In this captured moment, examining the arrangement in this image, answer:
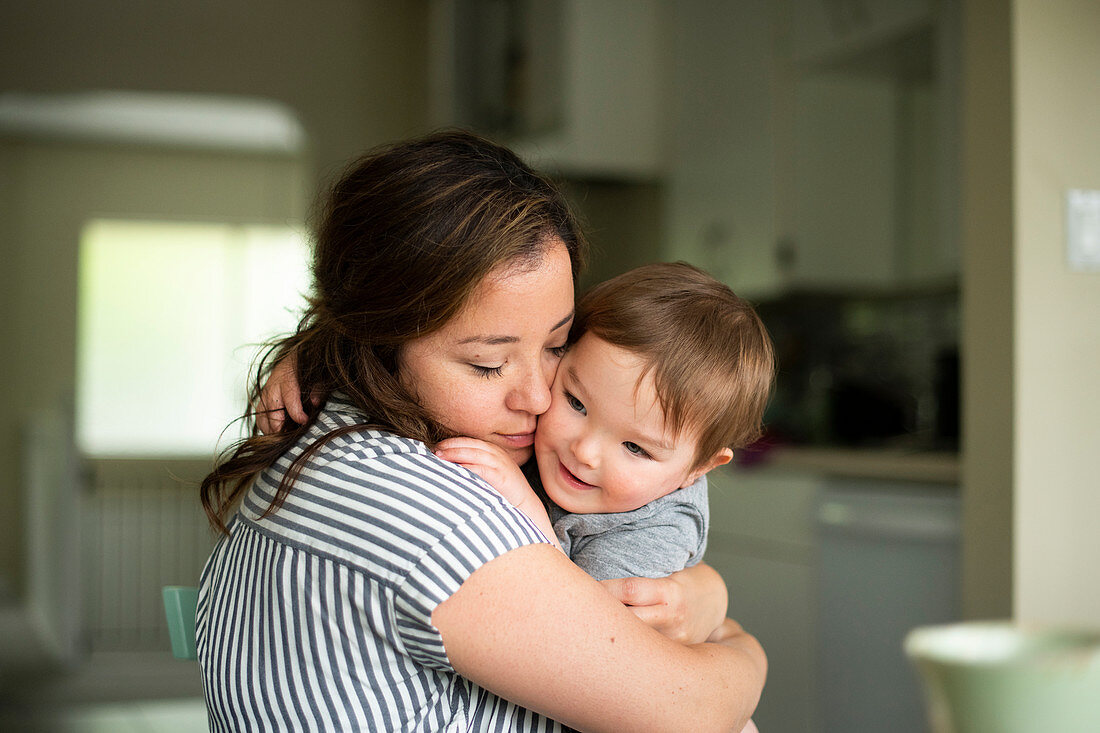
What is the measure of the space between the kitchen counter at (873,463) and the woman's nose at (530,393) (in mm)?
1770

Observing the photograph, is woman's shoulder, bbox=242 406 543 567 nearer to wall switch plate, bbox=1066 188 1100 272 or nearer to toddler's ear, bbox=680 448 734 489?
toddler's ear, bbox=680 448 734 489

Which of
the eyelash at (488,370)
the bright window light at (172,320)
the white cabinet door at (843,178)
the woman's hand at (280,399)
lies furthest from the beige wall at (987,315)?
the bright window light at (172,320)

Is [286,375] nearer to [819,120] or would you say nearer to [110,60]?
[819,120]

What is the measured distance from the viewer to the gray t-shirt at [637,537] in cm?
111

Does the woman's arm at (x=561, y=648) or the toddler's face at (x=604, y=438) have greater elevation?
the toddler's face at (x=604, y=438)

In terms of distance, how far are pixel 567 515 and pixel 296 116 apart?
4465mm

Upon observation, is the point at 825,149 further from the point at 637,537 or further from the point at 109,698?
the point at 109,698

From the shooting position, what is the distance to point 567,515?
1.18 m

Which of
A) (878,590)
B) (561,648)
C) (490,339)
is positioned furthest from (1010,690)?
(878,590)

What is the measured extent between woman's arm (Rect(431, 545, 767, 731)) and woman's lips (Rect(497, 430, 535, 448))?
0.25 metres

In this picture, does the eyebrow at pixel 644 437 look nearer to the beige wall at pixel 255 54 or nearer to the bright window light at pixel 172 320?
the beige wall at pixel 255 54

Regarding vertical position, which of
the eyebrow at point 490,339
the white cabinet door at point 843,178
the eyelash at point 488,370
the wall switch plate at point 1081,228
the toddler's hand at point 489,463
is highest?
the white cabinet door at point 843,178

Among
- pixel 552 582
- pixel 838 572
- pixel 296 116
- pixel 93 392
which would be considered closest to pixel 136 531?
pixel 93 392

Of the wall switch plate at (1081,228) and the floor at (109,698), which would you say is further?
the floor at (109,698)
